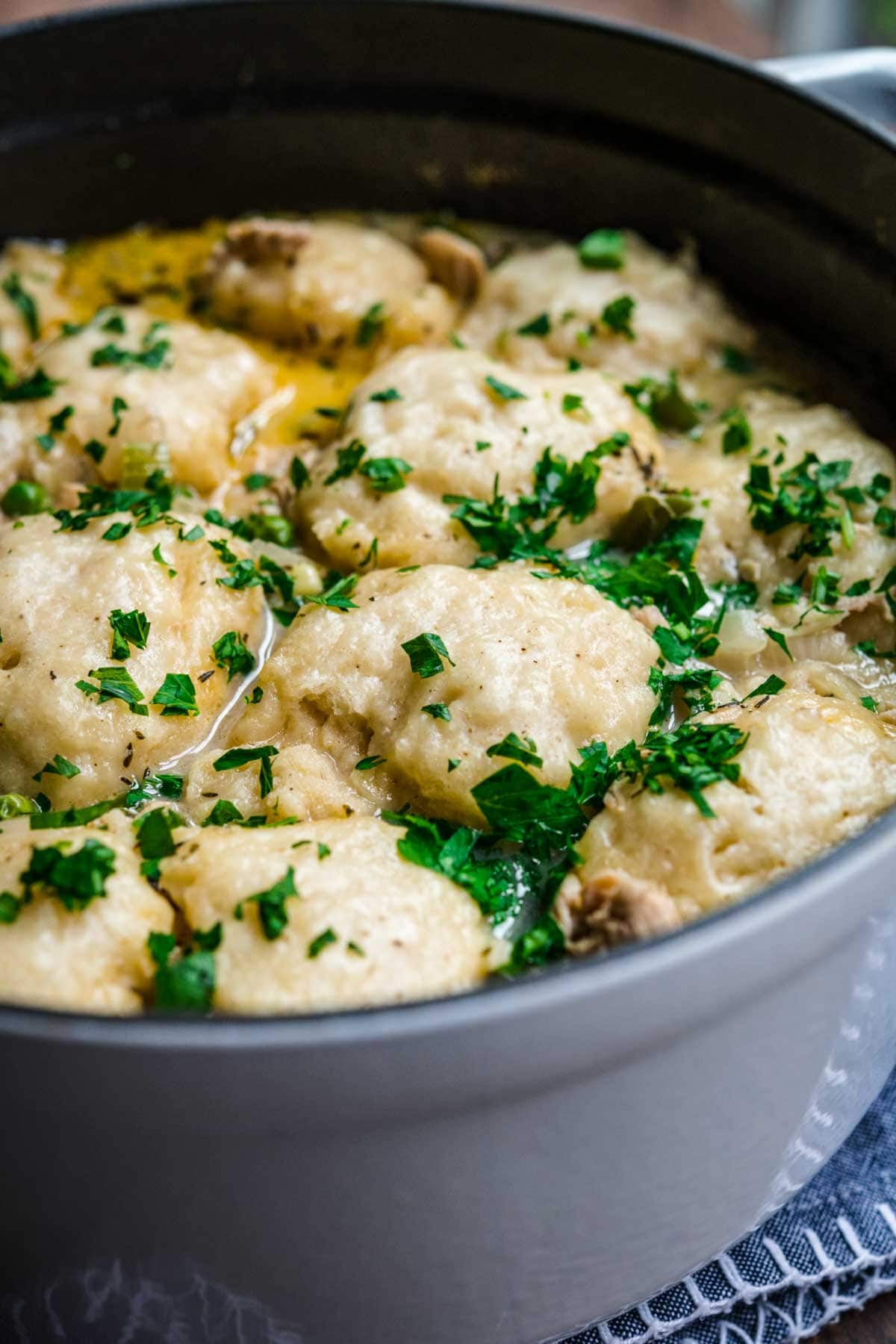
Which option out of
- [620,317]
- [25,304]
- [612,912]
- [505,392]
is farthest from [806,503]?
[25,304]

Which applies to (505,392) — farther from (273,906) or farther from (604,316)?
(273,906)

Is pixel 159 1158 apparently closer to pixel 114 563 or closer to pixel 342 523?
pixel 114 563

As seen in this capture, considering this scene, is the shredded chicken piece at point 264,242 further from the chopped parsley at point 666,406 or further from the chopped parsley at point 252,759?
the chopped parsley at point 252,759

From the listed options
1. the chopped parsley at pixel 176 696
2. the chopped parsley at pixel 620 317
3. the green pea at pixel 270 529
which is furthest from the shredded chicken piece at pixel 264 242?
the chopped parsley at pixel 176 696

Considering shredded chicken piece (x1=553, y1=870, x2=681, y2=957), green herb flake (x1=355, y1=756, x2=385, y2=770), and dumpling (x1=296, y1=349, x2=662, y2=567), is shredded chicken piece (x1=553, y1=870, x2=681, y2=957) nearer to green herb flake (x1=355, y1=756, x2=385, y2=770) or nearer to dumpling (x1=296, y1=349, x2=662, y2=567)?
green herb flake (x1=355, y1=756, x2=385, y2=770)

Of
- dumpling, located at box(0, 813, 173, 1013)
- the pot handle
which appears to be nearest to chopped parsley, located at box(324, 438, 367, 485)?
dumpling, located at box(0, 813, 173, 1013)

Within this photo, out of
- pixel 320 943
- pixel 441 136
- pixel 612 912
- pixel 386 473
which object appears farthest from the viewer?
pixel 441 136
